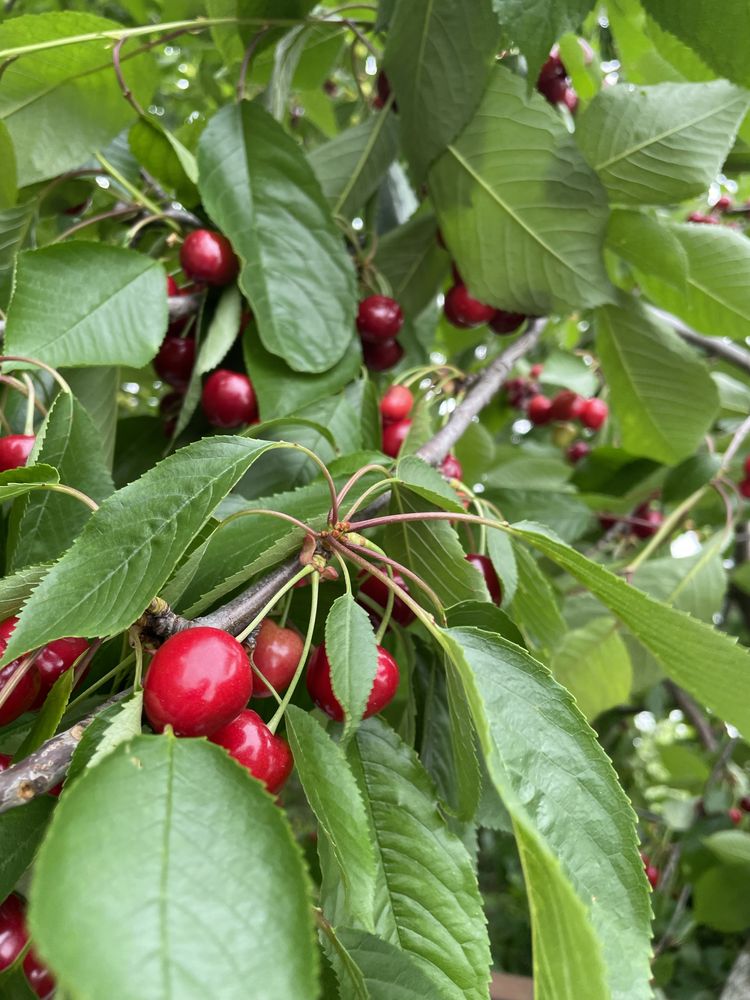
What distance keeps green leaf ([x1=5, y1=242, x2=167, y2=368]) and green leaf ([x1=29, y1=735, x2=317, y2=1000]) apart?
450mm

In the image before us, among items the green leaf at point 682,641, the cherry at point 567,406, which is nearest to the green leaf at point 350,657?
the green leaf at point 682,641

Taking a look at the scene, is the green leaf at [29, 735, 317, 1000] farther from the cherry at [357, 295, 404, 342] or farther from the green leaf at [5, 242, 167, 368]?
the cherry at [357, 295, 404, 342]

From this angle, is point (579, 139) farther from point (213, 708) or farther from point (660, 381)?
point (213, 708)

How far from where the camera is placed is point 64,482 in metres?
0.59

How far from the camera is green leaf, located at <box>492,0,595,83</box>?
63 cm

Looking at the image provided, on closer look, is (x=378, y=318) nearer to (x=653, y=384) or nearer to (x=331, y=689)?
(x=653, y=384)

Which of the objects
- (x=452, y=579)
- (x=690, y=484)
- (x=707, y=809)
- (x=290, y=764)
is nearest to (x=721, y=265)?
(x=690, y=484)

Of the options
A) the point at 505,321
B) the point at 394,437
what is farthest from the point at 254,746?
the point at 505,321

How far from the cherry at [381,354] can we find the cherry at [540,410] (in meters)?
0.96

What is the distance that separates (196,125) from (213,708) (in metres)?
0.91

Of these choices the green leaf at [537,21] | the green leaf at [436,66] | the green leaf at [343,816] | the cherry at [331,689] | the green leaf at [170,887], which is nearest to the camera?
the green leaf at [170,887]

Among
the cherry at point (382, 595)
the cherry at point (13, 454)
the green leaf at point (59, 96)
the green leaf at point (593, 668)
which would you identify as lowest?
the green leaf at point (593, 668)

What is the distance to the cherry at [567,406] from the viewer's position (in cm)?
189

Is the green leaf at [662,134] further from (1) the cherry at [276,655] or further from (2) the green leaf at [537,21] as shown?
(1) the cherry at [276,655]
